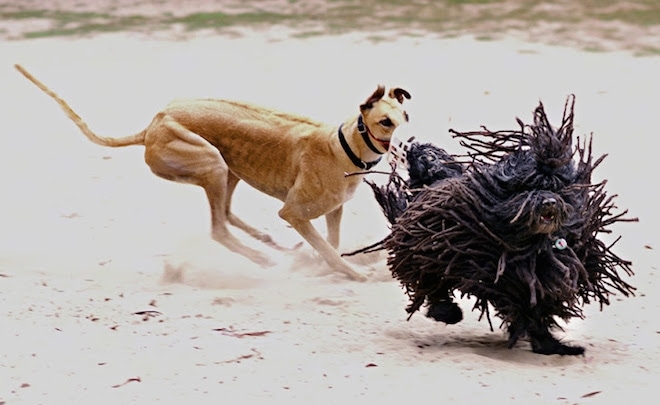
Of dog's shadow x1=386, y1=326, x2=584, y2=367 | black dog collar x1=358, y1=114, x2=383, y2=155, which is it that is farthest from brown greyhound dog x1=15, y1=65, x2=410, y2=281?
dog's shadow x1=386, y1=326, x2=584, y2=367

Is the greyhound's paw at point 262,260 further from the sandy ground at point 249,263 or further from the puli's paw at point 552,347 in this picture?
the puli's paw at point 552,347

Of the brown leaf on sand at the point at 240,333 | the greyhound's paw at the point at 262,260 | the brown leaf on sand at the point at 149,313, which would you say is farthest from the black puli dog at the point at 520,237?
the greyhound's paw at the point at 262,260

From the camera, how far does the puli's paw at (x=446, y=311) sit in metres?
5.71

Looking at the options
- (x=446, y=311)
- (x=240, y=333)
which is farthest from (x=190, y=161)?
(x=446, y=311)

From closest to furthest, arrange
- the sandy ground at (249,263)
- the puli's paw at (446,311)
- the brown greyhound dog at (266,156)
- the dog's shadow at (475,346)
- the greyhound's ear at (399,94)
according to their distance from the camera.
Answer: the sandy ground at (249,263) < the dog's shadow at (475,346) < the puli's paw at (446,311) < the greyhound's ear at (399,94) < the brown greyhound dog at (266,156)

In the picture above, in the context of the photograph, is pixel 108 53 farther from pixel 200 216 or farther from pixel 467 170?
pixel 467 170

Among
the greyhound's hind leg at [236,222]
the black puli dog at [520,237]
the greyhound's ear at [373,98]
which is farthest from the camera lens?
the greyhound's hind leg at [236,222]

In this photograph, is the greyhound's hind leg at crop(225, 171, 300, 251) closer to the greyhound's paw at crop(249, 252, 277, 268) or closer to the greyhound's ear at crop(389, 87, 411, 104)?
the greyhound's paw at crop(249, 252, 277, 268)

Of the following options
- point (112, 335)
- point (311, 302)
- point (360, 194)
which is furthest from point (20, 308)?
point (360, 194)

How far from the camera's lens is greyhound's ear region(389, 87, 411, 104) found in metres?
6.91

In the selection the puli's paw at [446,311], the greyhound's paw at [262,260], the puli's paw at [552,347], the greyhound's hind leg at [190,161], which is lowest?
the greyhound's paw at [262,260]

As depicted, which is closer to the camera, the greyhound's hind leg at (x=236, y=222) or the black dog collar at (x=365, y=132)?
the black dog collar at (x=365, y=132)

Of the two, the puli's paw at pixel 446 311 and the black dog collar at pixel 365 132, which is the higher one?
the black dog collar at pixel 365 132

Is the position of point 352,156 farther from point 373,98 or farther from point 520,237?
point 520,237
